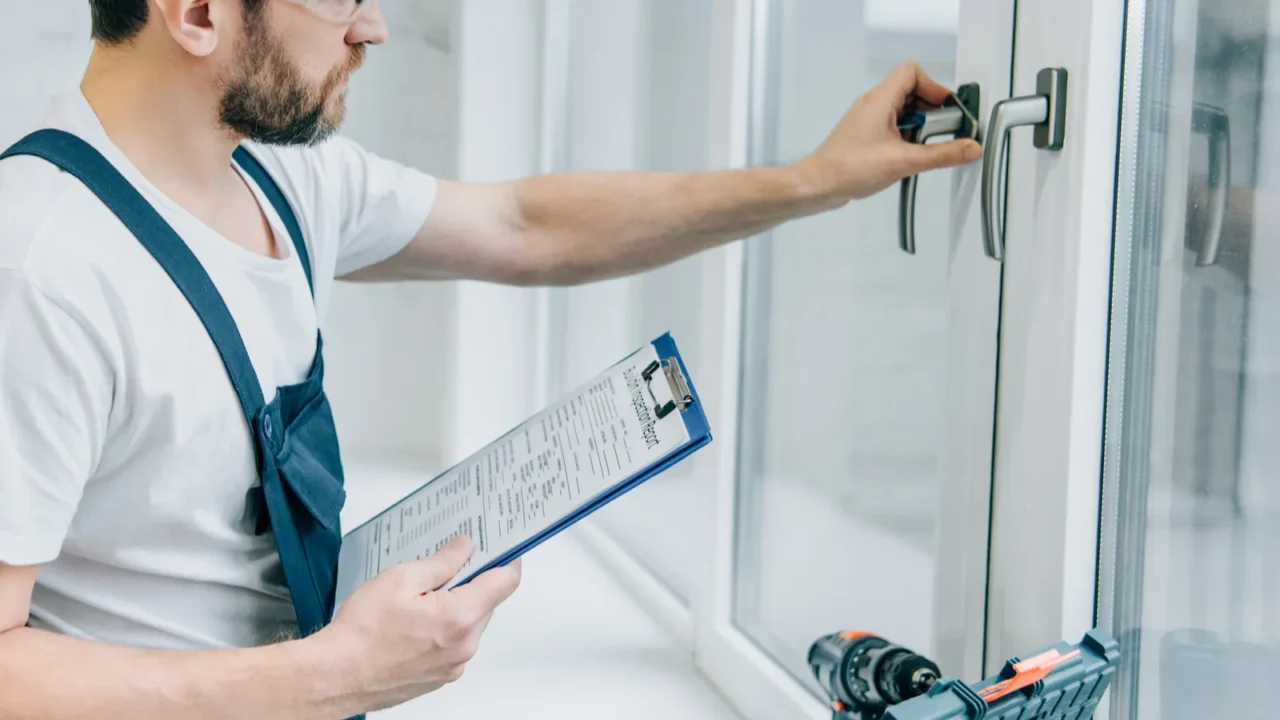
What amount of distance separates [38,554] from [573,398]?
0.36 meters

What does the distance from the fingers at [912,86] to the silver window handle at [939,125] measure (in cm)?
1

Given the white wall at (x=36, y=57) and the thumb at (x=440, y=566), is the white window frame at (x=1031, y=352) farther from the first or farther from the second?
the white wall at (x=36, y=57)

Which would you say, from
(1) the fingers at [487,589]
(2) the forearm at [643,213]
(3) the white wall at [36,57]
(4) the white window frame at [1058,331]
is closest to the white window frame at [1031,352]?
(4) the white window frame at [1058,331]

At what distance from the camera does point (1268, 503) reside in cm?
62

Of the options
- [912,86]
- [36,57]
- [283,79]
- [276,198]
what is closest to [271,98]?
[283,79]

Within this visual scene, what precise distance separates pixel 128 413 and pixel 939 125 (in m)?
0.60

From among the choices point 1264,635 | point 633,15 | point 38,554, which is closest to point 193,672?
point 38,554

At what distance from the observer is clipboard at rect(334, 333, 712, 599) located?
0.66 metres

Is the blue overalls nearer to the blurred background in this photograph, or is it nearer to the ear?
the ear

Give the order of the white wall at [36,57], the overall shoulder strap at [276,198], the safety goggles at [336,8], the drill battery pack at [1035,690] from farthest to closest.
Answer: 1. the white wall at [36,57]
2. the overall shoulder strap at [276,198]
3. the safety goggles at [336,8]
4. the drill battery pack at [1035,690]

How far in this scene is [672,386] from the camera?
688mm

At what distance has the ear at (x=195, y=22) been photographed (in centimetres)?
74

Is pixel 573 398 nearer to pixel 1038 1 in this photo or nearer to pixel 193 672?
pixel 193 672

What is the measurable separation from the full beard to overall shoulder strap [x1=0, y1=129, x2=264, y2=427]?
0.34ft
